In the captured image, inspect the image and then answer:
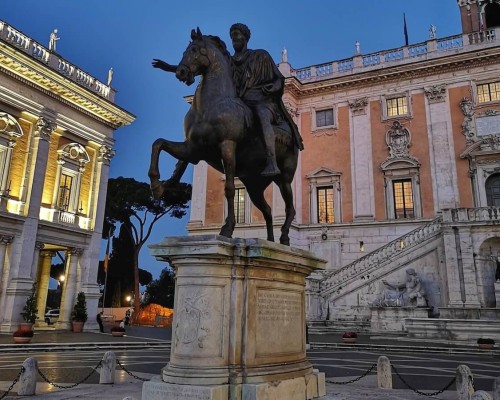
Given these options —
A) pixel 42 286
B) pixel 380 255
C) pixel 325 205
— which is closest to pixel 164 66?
pixel 380 255

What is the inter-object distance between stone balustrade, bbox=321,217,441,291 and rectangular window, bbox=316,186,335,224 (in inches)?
223

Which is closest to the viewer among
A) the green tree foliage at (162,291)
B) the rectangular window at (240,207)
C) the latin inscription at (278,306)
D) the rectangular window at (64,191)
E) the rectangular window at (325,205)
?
the latin inscription at (278,306)

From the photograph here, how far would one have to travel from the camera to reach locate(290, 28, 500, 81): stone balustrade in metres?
28.5

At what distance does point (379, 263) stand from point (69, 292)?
691 inches

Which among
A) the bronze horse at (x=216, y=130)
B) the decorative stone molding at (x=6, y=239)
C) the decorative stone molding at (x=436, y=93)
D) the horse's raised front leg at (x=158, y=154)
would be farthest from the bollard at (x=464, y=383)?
the decorative stone molding at (x=436, y=93)

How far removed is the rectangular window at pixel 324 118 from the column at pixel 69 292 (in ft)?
62.0

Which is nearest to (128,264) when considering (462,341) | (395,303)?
(395,303)

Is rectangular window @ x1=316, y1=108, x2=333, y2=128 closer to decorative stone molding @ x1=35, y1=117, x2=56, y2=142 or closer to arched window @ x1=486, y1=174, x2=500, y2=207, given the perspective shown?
arched window @ x1=486, y1=174, x2=500, y2=207

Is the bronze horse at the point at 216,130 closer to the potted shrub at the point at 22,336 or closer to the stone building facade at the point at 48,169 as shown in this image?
the potted shrub at the point at 22,336

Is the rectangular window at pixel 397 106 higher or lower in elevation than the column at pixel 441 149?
higher

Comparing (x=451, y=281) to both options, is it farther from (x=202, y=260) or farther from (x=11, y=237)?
(x=11, y=237)

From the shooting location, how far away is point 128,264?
153ft

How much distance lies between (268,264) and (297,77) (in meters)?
30.4

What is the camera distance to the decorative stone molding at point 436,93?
28703mm
